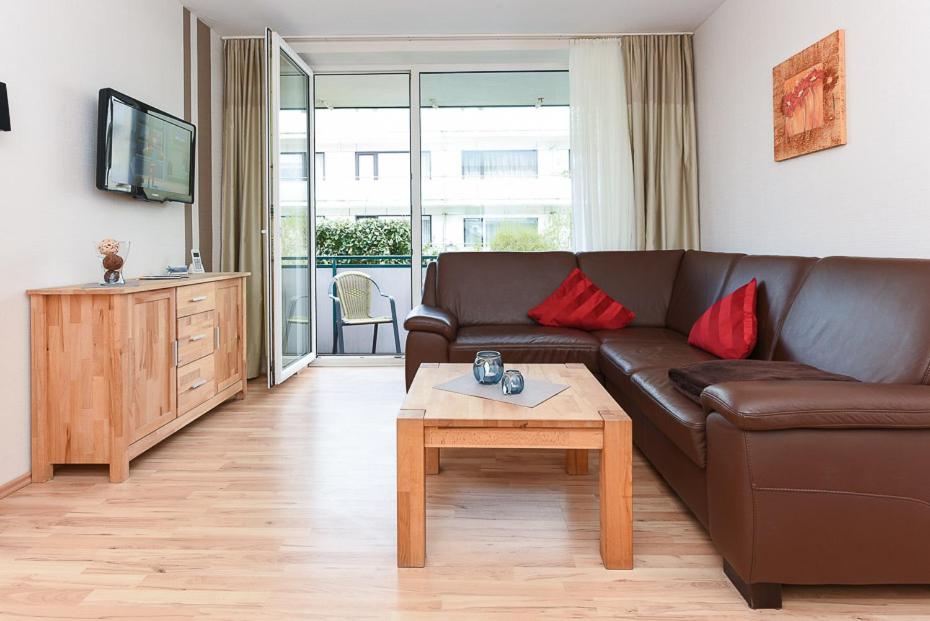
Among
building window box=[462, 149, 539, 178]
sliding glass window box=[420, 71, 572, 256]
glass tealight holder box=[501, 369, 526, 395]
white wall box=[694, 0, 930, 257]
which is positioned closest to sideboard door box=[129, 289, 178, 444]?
glass tealight holder box=[501, 369, 526, 395]

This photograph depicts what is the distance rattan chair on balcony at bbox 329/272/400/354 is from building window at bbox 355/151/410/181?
1.05 m

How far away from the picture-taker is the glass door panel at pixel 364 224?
222 inches

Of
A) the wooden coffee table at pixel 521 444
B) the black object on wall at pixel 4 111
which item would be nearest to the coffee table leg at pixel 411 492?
the wooden coffee table at pixel 521 444

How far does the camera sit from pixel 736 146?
153 inches

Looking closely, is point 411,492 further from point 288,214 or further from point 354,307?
point 354,307

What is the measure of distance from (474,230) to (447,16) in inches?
64.6

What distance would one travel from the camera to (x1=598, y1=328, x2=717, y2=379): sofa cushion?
263 cm

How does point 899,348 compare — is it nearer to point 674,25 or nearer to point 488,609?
point 488,609

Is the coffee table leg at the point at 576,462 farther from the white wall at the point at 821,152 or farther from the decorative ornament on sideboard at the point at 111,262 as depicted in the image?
the decorative ornament on sideboard at the point at 111,262

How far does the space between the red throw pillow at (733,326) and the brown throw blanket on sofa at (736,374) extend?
1.38ft

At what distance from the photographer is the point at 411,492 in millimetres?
1751

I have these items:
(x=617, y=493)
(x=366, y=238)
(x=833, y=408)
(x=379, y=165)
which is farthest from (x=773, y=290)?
(x=379, y=165)

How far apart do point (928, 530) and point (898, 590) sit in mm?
266

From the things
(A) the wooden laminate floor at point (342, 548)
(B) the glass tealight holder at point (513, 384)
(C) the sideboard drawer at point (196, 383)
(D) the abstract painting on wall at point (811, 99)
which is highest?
(D) the abstract painting on wall at point (811, 99)
